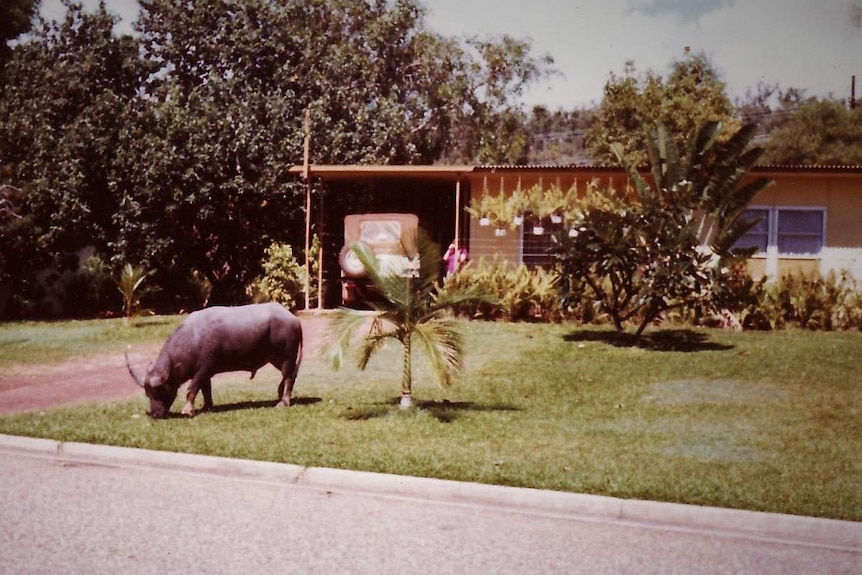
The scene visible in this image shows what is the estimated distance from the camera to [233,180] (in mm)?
21938

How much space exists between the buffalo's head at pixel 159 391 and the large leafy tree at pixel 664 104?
26970 mm

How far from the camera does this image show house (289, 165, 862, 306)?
19766 mm

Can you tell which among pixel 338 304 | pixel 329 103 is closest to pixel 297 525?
pixel 338 304

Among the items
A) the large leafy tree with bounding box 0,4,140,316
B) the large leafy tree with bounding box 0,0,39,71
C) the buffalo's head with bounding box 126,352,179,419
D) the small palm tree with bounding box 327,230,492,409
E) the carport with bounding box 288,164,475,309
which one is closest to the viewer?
the small palm tree with bounding box 327,230,492,409

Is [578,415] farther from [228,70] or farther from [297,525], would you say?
[228,70]

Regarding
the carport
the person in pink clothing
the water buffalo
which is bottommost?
the water buffalo

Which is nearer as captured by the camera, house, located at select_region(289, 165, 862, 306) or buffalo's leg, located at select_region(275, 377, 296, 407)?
buffalo's leg, located at select_region(275, 377, 296, 407)

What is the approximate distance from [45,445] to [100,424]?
833 millimetres

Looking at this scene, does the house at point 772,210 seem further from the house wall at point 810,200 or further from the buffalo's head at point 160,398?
the buffalo's head at point 160,398

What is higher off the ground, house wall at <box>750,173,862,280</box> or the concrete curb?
house wall at <box>750,173,862,280</box>

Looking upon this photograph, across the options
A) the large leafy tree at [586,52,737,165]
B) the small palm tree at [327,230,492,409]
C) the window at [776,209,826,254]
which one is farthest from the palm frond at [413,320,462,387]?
the large leafy tree at [586,52,737,165]

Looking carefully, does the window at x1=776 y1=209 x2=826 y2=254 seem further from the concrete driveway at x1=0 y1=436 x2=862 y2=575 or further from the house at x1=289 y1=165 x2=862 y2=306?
the concrete driveway at x1=0 y1=436 x2=862 y2=575

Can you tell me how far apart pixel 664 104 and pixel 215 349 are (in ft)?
99.2

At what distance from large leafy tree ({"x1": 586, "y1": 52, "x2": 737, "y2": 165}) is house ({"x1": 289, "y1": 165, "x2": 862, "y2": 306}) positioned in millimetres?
13766
